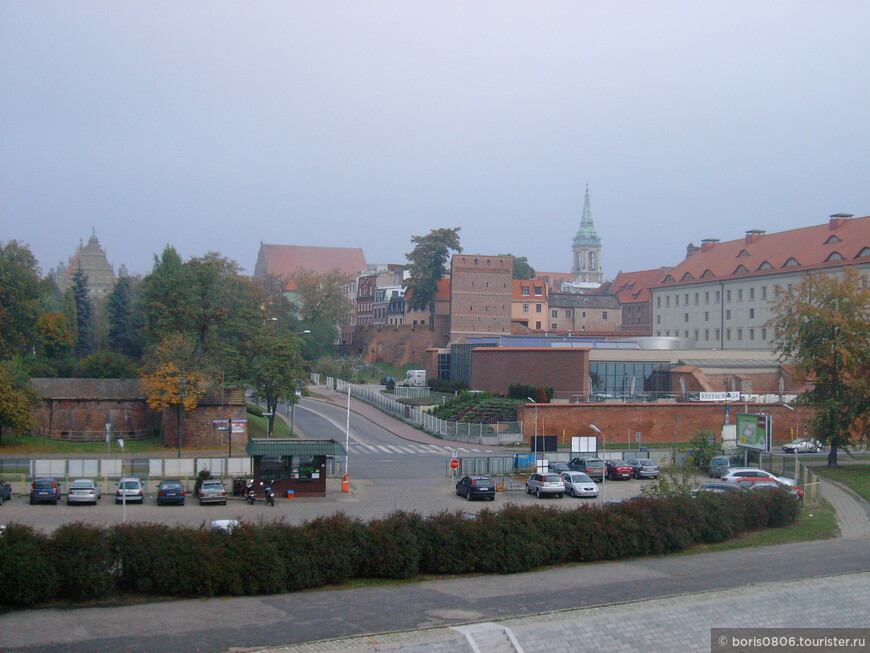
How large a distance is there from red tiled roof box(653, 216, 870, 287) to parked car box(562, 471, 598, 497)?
4833cm

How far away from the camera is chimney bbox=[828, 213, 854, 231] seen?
78188mm

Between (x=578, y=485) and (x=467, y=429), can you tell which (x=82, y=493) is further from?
(x=467, y=429)

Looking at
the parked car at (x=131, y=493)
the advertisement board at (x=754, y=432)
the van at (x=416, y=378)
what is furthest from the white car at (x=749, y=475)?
the van at (x=416, y=378)

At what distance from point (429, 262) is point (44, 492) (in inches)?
2792

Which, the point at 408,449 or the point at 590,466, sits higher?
the point at 590,466

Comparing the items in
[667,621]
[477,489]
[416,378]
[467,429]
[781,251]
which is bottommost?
[667,621]

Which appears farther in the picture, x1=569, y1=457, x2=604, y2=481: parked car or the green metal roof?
x1=569, y1=457, x2=604, y2=481: parked car

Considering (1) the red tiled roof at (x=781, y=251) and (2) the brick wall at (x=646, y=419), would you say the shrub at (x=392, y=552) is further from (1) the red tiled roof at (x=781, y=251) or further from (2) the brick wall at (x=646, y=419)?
(1) the red tiled roof at (x=781, y=251)

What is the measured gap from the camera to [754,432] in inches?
1459

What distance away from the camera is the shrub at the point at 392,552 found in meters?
19.5

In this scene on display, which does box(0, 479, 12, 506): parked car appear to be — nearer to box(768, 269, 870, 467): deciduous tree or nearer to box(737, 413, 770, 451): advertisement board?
box(737, 413, 770, 451): advertisement board

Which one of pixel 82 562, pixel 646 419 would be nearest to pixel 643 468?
pixel 646 419

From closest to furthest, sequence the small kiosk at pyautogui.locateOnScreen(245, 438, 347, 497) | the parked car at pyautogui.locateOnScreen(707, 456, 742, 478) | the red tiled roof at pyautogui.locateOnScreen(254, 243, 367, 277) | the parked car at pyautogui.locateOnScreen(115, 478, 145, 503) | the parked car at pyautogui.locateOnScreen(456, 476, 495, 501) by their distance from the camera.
Answer: the parked car at pyautogui.locateOnScreen(115, 478, 145, 503) < the parked car at pyautogui.locateOnScreen(456, 476, 495, 501) < the small kiosk at pyautogui.locateOnScreen(245, 438, 347, 497) < the parked car at pyautogui.locateOnScreen(707, 456, 742, 478) < the red tiled roof at pyautogui.locateOnScreen(254, 243, 367, 277)

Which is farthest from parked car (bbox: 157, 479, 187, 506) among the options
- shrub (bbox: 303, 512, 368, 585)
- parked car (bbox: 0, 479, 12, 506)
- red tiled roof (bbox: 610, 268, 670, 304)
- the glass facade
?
red tiled roof (bbox: 610, 268, 670, 304)
